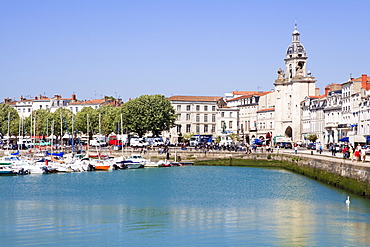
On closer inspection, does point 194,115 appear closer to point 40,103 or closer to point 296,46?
point 296,46

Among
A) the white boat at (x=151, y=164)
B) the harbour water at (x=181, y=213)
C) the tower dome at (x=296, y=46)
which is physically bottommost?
the harbour water at (x=181, y=213)

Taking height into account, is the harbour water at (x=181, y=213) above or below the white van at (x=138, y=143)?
below

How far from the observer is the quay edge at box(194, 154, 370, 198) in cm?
4269

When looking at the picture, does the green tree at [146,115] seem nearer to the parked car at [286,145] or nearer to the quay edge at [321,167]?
the parked car at [286,145]

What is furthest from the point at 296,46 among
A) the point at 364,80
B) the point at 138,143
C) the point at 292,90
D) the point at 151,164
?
the point at 151,164

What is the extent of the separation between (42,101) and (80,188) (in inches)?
4741

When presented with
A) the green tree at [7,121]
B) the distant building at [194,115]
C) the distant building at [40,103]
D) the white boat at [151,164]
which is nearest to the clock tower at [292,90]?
the distant building at [194,115]

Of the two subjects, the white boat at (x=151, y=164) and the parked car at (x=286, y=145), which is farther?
the parked car at (x=286, y=145)

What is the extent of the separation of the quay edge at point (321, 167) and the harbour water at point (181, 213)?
93cm

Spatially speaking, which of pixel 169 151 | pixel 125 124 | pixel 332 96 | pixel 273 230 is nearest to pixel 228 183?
pixel 273 230

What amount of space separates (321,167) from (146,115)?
2332 inches

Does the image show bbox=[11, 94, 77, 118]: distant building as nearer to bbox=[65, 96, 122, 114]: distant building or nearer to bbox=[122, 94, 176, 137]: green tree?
bbox=[65, 96, 122, 114]: distant building

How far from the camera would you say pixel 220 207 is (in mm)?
41469

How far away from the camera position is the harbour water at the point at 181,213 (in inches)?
1212
